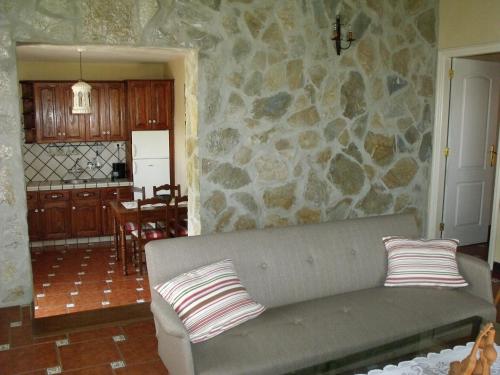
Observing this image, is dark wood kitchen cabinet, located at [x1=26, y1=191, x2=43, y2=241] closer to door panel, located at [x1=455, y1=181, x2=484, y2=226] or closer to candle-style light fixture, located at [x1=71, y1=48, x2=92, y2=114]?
candle-style light fixture, located at [x1=71, y1=48, x2=92, y2=114]

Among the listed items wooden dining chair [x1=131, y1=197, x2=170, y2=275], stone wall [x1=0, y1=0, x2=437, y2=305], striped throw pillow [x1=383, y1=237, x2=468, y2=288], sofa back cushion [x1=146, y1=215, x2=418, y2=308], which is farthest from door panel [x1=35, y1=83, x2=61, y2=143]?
striped throw pillow [x1=383, y1=237, x2=468, y2=288]

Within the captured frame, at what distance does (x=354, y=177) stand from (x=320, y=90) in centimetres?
83

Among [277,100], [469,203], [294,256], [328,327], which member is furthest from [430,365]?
[469,203]

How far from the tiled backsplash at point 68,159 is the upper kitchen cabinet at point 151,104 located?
612 mm

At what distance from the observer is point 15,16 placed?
3256mm

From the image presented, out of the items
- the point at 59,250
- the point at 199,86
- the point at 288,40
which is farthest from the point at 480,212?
the point at 59,250

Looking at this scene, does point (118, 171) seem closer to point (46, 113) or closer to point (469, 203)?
point (46, 113)

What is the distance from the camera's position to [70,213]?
21.5 feet

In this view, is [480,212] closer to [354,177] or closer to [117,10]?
[354,177]

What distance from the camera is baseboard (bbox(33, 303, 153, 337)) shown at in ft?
10.5

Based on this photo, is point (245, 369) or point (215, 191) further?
point (215, 191)

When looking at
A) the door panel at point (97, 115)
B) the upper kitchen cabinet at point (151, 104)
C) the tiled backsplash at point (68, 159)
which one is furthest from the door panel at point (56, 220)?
the upper kitchen cabinet at point (151, 104)

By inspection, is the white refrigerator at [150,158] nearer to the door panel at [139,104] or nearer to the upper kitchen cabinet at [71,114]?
the door panel at [139,104]

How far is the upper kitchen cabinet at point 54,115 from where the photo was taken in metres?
6.57
